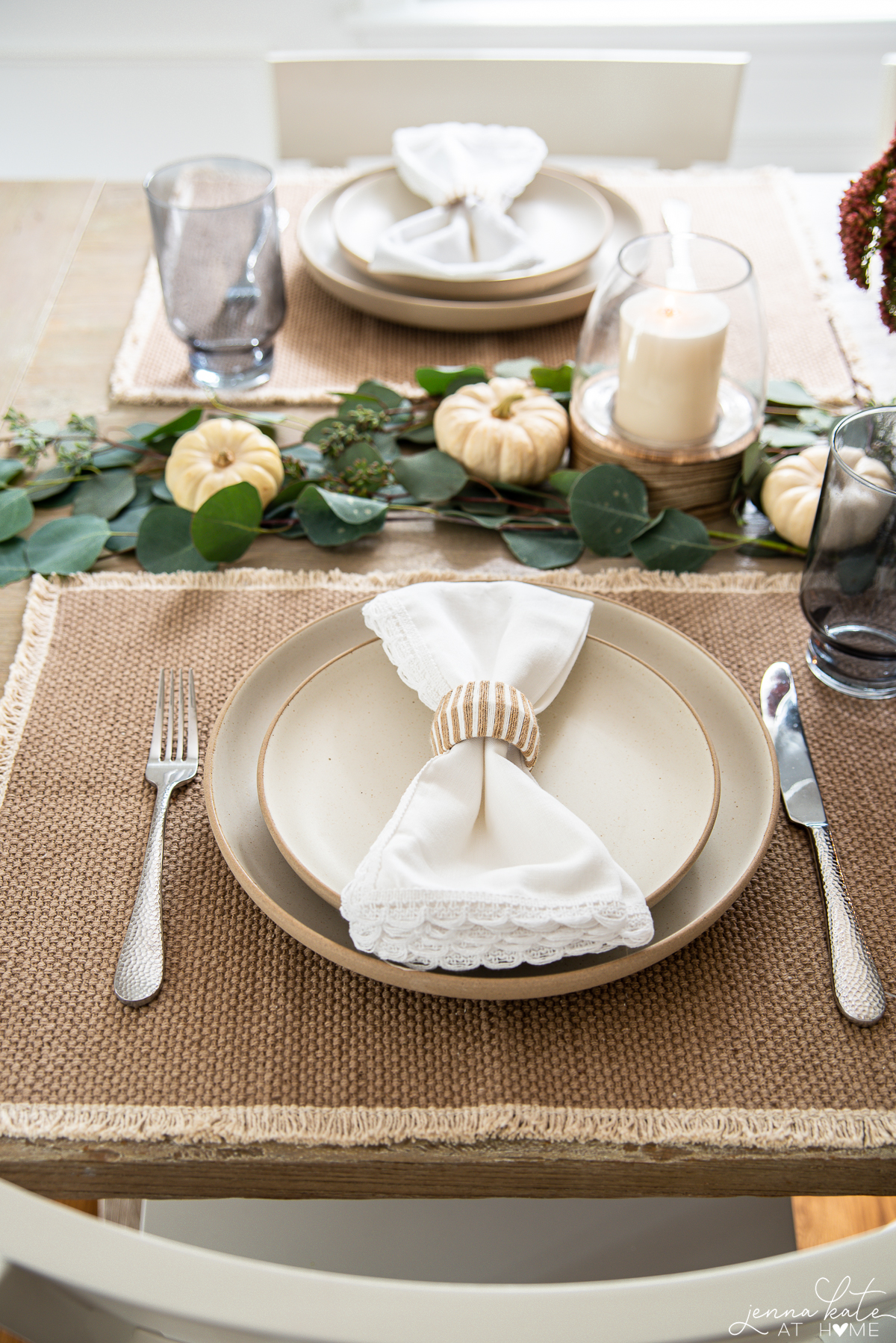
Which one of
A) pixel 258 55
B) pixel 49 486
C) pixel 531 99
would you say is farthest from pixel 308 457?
pixel 258 55

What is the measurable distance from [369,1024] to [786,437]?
648mm

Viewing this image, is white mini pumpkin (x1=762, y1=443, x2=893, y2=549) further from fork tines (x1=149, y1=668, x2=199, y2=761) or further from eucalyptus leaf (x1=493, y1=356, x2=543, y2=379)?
fork tines (x1=149, y1=668, x2=199, y2=761)

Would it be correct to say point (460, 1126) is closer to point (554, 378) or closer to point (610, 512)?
point (610, 512)

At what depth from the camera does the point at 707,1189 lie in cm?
51

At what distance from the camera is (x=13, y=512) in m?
0.85

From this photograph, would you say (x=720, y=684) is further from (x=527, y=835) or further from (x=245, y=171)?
(x=245, y=171)

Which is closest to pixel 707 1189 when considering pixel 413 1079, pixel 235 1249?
pixel 413 1079

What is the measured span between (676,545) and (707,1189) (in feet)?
1.58

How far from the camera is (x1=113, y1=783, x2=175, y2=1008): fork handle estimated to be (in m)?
0.52

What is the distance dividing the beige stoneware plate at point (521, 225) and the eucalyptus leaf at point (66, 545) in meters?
0.45

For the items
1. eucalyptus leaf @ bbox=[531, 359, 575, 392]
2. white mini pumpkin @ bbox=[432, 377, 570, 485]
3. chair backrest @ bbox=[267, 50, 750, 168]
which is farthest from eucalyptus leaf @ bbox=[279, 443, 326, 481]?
chair backrest @ bbox=[267, 50, 750, 168]

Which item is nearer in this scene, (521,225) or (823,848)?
(823,848)

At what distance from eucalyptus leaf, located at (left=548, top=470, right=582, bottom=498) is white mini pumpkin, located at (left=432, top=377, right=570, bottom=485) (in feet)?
0.05

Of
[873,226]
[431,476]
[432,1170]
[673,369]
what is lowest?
[432,1170]
